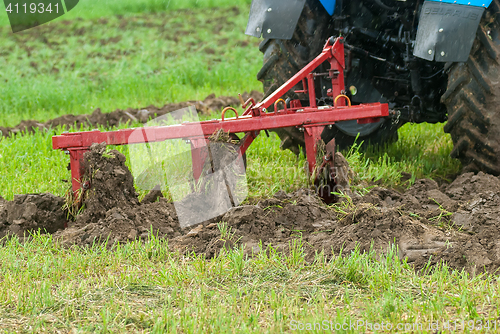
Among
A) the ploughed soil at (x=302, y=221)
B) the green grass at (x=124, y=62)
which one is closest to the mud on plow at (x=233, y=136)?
the ploughed soil at (x=302, y=221)

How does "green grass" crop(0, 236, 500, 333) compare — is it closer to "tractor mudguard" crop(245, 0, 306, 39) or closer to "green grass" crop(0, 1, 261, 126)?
"tractor mudguard" crop(245, 0, 306, 39)

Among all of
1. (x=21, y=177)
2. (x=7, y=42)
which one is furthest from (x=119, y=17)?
(x=21, y=177)

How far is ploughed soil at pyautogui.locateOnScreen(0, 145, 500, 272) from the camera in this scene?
10.1 ft

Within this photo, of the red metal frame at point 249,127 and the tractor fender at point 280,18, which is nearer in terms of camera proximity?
the red metal frame at point 249,127

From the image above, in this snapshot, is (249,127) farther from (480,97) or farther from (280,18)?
(480,97)

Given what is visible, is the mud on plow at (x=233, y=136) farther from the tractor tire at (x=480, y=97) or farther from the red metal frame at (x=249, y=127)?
the tractor tire at (x=480, y=97)

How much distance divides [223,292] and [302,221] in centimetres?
102

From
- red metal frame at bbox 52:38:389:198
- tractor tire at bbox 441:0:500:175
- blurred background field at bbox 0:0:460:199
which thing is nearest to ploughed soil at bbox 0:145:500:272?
red metal frame at bbox 52:38:389:198

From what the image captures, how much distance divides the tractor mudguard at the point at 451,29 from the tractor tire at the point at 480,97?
6.5 inches

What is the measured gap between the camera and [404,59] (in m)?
4.38

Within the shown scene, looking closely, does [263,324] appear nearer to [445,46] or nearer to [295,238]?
[295,238]

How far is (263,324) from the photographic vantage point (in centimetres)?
236

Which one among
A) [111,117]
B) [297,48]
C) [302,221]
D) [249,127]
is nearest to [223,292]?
[302,221]

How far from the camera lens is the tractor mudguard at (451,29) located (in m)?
3.78
